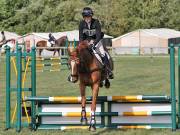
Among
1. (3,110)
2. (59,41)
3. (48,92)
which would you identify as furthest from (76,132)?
(59,41)

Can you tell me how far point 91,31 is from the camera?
37.7 ft

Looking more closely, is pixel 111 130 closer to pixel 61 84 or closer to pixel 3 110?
pixel 3 110

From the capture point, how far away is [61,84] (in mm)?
24328

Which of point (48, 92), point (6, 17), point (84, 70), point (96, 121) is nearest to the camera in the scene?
point (84, 70)

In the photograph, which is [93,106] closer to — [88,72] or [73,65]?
[88,72]

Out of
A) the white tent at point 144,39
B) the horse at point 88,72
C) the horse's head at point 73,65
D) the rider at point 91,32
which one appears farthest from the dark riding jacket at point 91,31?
the white tent at point 144,39

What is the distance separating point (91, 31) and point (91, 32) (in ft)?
0.10

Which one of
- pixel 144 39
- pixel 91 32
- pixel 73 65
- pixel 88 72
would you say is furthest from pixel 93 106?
pixel 144 39

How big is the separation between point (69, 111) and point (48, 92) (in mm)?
8921

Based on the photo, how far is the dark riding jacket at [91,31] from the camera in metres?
11.4

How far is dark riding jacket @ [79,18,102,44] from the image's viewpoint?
449 inches

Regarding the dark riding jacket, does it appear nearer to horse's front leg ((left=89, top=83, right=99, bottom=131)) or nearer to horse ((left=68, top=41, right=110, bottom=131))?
horse ((left=68, top=41, right=110, bottom=131))

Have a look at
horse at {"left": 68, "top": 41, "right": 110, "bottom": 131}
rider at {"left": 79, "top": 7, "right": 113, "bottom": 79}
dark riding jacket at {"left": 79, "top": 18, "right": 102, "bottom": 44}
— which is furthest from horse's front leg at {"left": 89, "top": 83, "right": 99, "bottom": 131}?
dark riding jacket at {"left": 79, "top": 18, "right": 102, "bottom": 44}

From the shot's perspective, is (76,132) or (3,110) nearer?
(76,132)
